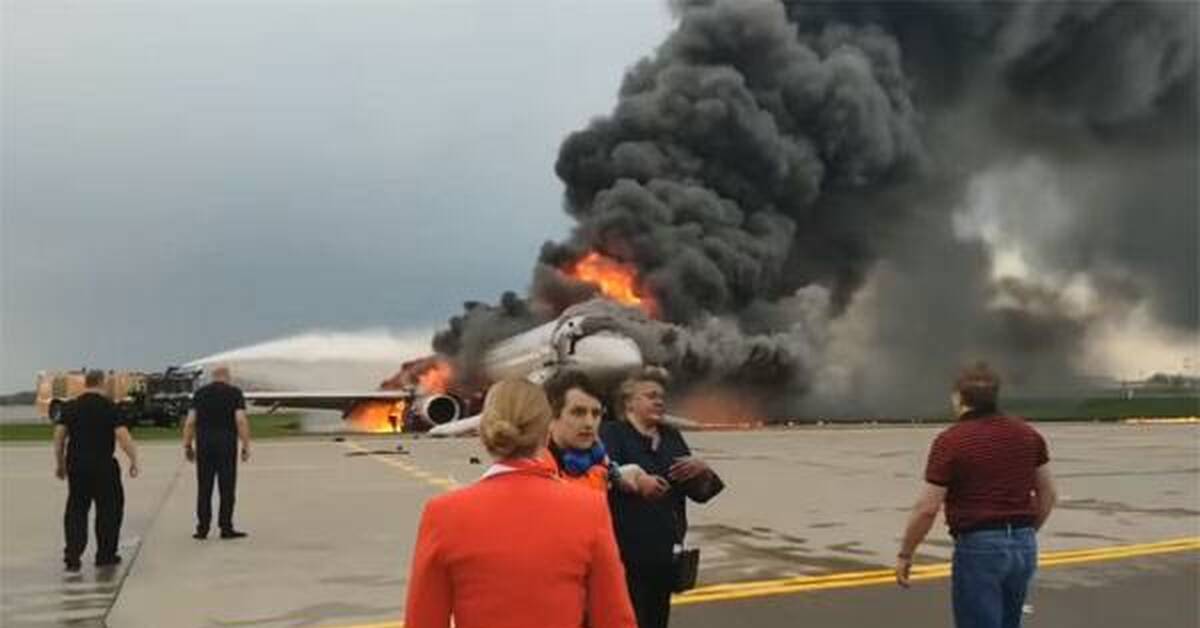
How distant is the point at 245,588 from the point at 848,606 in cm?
424

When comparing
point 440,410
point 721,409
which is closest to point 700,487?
point 440,410

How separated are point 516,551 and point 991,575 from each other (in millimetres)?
2835

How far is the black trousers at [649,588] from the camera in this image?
14.6 ft

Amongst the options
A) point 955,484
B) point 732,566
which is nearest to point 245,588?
point 732,566

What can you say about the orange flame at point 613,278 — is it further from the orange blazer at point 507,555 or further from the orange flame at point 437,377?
the orange blazer at point 507,555

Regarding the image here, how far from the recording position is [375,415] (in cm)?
4894

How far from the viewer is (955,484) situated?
4777 mm

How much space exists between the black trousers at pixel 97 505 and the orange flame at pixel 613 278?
31.9m

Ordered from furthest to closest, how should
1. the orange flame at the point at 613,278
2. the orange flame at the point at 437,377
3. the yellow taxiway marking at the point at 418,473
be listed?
the orange flame at the point at 437,377
the orange flame at the point at 613,278
the yellow taxiway marking at the point at 418,473

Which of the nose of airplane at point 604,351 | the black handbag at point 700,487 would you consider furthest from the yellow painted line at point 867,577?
the nose of airplane at point 604,351

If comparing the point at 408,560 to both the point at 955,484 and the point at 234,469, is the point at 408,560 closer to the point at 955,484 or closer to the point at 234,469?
the point at 234,469

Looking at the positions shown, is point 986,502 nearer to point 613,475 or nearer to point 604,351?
point 613,475

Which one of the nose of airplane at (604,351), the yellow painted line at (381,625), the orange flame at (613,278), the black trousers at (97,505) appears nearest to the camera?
the yellow painted line at (381,625)

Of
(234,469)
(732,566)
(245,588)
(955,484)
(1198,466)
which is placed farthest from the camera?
(1198,466)
